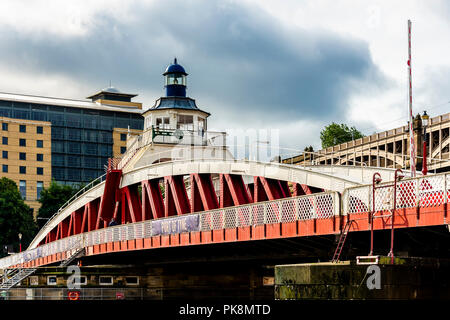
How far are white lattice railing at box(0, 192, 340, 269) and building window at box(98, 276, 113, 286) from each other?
2344mm

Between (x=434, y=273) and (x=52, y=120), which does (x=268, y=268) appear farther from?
(x=52, y=120)

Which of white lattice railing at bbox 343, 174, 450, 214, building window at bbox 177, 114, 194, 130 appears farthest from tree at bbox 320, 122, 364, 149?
white lattice railing at bbox 343, 174, 450, 214

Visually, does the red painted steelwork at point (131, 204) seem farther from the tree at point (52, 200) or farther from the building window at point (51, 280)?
the tree at point (52, 200)

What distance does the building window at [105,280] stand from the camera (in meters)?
61.9

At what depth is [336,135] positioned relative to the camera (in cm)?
15088

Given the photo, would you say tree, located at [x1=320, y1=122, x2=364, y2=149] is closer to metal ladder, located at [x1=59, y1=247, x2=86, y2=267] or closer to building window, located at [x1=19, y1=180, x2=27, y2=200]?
building window, located at [x1=19, y1=180, x2=27, y2=200]

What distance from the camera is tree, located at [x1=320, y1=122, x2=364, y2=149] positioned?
150 metres

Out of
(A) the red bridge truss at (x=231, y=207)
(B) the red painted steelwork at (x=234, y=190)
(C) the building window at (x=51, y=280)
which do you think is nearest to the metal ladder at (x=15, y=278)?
(C) the building window at (x=51, y=280)

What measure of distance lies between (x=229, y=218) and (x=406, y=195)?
534 inches

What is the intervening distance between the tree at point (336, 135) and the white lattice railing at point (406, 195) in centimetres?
11385

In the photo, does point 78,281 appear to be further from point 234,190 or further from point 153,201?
point 234,190

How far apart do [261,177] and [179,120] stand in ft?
142
